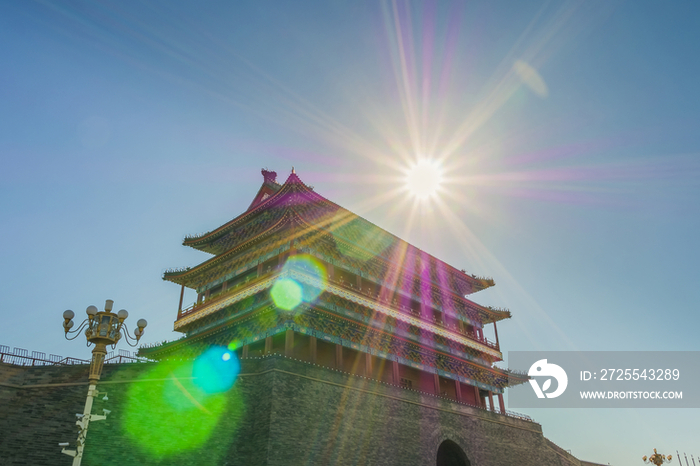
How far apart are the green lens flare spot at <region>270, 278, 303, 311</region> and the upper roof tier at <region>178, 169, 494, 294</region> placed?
9.21 feet

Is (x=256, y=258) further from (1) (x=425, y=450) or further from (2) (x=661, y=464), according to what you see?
(2) (x=661, y=464)

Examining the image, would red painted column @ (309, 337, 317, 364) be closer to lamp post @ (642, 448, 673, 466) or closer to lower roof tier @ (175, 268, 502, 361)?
lower roof tier @ (175, 268, 502, 361)

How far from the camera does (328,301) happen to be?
21.9m

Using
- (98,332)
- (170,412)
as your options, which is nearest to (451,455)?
(170,412)

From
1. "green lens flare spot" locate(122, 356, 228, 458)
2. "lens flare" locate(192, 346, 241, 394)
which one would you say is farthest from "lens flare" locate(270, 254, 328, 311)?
"green lens flare spot" locate(122, 356, 228, 458)

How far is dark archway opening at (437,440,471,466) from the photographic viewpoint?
23.2 meters

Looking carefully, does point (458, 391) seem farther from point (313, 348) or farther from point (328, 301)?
point (313, 348)

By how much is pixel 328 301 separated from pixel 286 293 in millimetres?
1981

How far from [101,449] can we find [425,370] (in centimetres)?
1487

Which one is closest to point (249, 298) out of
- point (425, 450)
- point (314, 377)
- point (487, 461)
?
point (314, 377)

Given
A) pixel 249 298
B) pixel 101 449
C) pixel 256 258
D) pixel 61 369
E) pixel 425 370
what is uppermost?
pixel 256 258

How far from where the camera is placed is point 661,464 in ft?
95.5

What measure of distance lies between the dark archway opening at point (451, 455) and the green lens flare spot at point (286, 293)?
367 inches

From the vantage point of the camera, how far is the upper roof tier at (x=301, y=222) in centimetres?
2314
